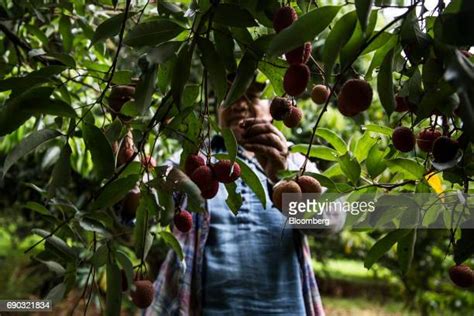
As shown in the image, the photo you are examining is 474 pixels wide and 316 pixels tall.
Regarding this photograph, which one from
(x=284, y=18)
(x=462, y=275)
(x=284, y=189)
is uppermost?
(x=284, y=18)

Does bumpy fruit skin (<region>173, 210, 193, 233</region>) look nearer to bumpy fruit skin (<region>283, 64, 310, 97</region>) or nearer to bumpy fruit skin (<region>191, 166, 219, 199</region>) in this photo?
bumpy fruit skin (<region>191, 166, 219, 199</region>)

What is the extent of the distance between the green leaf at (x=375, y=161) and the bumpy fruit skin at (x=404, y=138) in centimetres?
13

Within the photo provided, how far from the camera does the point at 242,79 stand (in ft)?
1.54

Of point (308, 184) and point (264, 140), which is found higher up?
point (264, 140)

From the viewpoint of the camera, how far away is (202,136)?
1.96ft

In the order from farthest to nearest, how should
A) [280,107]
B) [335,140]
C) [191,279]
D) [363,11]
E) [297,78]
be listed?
1. [191,279]
2. [335,140]
3. [280,107]
4. [297,78]
5. [363,11]

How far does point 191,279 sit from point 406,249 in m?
0.51

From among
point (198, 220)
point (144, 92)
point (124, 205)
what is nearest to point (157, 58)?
point (144, 92)

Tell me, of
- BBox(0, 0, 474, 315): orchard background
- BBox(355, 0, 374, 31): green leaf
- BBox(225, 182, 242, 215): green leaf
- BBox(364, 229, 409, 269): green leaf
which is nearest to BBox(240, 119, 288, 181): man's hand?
BBox(0, 0, 474, 315): orchard background

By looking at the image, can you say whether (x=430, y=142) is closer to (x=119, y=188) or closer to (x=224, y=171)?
(x=224, y=171)

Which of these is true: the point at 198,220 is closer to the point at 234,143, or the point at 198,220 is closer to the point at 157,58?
the point at 234,143

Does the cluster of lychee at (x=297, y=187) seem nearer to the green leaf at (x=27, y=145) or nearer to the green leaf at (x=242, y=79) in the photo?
→ the green leaf at (x=242, y=79)

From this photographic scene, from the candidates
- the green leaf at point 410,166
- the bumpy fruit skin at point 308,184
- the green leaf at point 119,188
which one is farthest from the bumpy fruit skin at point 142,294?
the green leaf at point 410,166

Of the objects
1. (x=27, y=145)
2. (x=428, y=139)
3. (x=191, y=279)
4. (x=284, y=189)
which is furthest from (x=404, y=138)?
(x=191, y=279)
